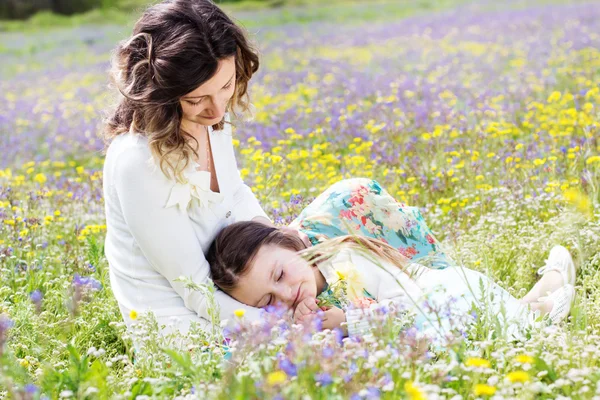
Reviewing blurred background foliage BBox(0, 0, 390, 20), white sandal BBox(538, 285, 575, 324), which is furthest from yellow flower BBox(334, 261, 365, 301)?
blurred background foliage BBox(0, 0, 390, 20)

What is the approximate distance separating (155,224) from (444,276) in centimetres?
121

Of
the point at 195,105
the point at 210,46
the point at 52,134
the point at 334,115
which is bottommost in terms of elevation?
the point at 52,134

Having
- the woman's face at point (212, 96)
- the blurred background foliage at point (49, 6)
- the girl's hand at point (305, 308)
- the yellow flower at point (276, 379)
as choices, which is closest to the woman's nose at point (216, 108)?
the woman's face at point (212, 96)

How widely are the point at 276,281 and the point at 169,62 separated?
890 millimetres

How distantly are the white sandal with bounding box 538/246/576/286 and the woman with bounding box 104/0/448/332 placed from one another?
113 centimetres

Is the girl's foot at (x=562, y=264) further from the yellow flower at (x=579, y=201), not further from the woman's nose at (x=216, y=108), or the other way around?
the woman's nose at (x=216, y=108)

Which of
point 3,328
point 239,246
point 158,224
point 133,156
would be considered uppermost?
point 133,156

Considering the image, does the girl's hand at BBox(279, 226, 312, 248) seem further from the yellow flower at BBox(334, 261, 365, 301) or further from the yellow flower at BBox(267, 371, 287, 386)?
the yellow flower at BBox(267, 371, 287, 386)

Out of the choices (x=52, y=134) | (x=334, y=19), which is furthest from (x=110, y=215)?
Answer: (x=334, y=19)

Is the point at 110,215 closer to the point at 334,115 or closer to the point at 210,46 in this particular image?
the point at 210,46

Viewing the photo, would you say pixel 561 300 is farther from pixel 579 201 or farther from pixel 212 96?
pixel 212 96

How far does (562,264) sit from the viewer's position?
10.9 feet

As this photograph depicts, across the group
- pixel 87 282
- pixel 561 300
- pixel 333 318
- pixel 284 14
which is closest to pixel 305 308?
pixel 333 318

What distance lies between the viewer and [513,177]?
4.42m
